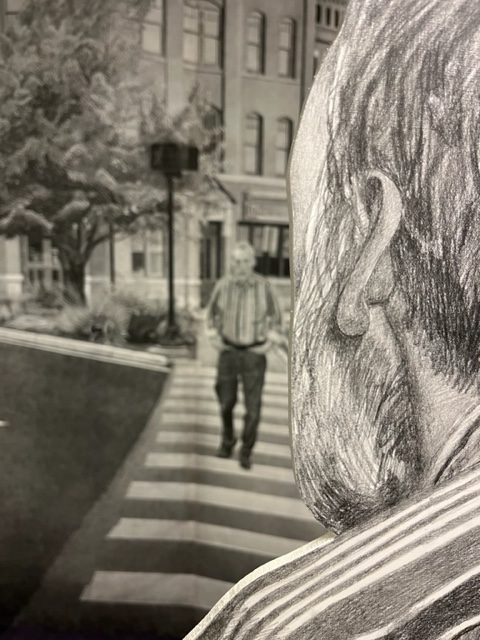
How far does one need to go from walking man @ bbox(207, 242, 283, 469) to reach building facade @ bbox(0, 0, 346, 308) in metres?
0.06

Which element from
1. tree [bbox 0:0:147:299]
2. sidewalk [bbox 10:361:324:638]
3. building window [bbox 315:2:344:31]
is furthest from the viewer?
sidewalk [bbox 10:361:324:638]

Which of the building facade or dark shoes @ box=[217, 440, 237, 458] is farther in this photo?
dark shoes @ box=[217, 440, 237, 458]

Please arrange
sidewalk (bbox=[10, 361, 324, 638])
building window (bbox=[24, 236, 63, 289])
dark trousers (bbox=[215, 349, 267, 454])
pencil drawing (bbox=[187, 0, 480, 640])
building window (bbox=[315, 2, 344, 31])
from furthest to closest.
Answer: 1. dark trousers (bbox=[215, 349, 267, 454])
2. sidewalk (bbox=[10, 361, 324, 638])
3. building window (bbox=[24, 236, 63, 289])
4. building window (bbox=[315, 2, 344, 31])
5. pencil drawing (bbox=[187, 0, 480, 640])

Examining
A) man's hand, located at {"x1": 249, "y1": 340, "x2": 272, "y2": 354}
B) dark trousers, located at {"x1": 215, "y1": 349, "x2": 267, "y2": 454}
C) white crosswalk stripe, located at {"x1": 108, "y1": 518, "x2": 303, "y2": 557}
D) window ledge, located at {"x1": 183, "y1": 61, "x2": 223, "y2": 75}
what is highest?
window ledge, located at {"x1": 183, "y1": 61, "x2": 223, "y2": 75}

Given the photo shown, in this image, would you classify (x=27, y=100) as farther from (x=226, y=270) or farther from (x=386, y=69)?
(x=386, y=69)

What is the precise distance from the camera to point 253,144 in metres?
1.84

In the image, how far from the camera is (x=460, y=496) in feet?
1.34

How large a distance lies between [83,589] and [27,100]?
5.95 ft

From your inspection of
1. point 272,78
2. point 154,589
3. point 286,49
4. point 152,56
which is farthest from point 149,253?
point 154,589

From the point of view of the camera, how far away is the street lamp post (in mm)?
1755

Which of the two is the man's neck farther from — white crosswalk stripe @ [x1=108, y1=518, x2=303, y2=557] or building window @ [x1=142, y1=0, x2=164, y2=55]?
building window @ [x1=142, y1=0, x2=164, y2=55]

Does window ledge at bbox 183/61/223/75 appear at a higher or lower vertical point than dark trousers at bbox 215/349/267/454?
higher

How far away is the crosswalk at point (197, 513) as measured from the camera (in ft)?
5.96

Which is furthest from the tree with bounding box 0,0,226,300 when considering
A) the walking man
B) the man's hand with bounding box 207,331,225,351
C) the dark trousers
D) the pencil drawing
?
the pencil drawing
